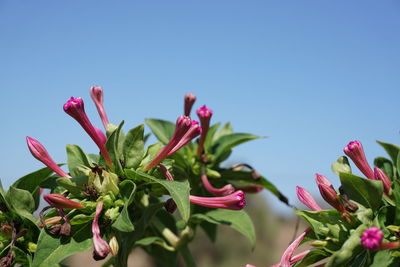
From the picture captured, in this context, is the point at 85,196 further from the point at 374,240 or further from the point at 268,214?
the point at 268,214

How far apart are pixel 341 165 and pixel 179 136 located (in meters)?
0.67

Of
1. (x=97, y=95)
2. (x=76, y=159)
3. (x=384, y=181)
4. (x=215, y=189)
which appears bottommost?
(x=215, y=189)

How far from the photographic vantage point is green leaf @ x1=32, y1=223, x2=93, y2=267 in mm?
1877

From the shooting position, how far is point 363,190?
1.79 m

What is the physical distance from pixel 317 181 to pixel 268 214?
59.5ft

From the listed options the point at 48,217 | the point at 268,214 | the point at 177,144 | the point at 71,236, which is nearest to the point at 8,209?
the point at 48,217

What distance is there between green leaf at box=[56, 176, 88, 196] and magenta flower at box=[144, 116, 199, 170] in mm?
257

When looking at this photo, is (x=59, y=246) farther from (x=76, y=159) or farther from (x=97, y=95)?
(x=97, y=95)

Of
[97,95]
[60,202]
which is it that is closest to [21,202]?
[60,202]

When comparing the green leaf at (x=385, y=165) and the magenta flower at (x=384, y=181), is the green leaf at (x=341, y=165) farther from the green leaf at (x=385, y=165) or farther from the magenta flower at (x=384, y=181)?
the green leaf at (x=385, y=165)

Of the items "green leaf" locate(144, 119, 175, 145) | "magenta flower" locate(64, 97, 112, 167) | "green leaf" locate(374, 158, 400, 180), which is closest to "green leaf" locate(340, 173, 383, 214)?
"green leaf" locate(374, 158, 400, 180)

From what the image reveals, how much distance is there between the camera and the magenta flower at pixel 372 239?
1.54 meters

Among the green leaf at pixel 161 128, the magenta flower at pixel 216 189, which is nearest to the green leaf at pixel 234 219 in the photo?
the magenta flower at pixel 216 189

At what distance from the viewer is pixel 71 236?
1974 millimetres
